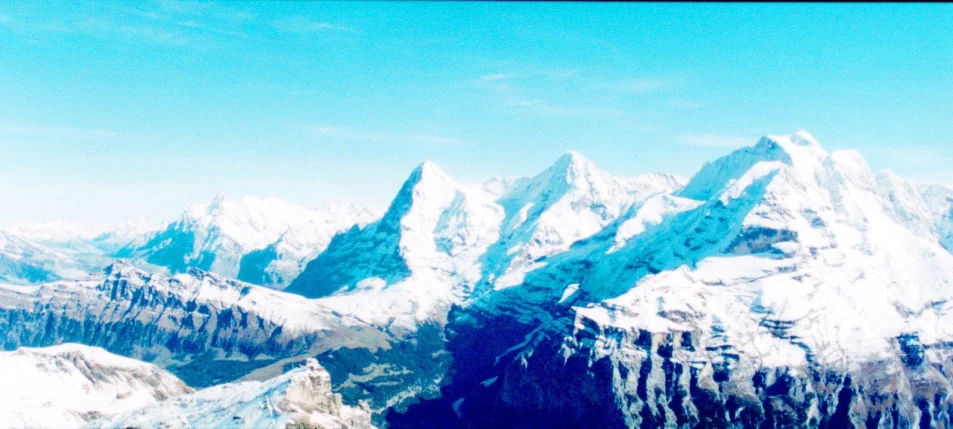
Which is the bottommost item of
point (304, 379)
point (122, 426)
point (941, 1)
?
point (122, 426)

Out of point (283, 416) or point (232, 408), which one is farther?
point (232, 408)

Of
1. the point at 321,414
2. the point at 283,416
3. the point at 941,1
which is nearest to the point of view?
the point at 941,1

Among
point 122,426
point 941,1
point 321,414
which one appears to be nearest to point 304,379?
point 321,414

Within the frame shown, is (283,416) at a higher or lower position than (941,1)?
lower

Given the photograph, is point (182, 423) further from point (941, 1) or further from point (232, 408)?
point (941, 1)

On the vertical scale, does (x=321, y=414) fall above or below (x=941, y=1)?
below

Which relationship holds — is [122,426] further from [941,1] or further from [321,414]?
[941,1]

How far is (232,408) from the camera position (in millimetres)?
192125

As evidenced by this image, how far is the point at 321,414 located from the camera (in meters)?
192

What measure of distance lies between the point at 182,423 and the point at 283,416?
33.8 m

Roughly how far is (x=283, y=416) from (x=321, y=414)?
51.5 ft

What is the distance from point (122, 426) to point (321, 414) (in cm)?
5842

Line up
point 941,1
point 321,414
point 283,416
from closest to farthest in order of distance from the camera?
point 941,1 < point 283,416 < point 321,414

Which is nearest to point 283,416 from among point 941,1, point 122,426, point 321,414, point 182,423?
point 321,414
